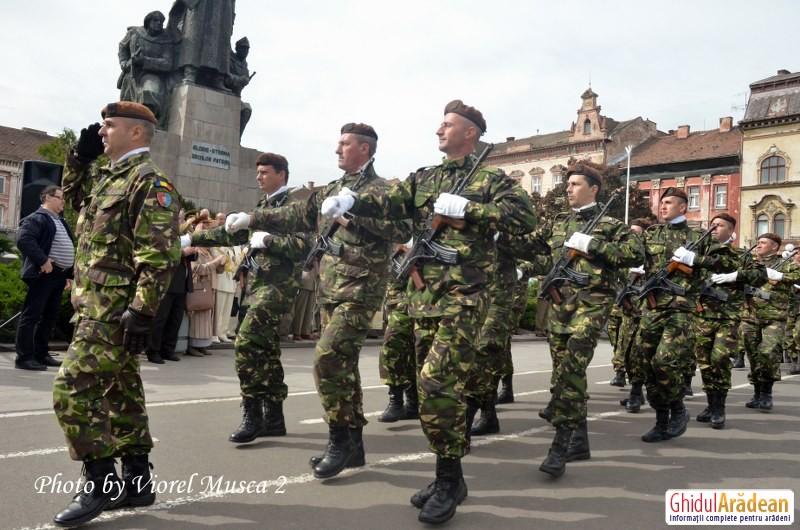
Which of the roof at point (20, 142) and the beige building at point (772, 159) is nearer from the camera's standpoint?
the beige building at point (772, 159)

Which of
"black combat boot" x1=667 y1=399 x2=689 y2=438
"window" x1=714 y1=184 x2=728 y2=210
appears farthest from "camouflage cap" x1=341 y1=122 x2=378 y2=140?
"window" x1=714 y1=184 x2=728 y2=210

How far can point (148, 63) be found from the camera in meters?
17.0

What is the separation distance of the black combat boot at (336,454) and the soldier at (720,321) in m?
4.32

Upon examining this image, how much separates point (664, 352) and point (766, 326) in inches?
173

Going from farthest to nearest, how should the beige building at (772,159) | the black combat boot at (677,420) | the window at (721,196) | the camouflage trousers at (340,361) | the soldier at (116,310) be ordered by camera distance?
the window at (721,196) → the beige building at (772,159) → the black combat boot at (677,420) → the camouflage trousers at (340,361) → the soldier at (116,310)

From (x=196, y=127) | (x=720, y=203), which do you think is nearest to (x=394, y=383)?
(x=196, y=127)

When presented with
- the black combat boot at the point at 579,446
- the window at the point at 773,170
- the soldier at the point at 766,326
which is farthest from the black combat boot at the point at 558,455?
the window at the point at 773,170

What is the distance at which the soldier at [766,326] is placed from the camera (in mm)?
9094

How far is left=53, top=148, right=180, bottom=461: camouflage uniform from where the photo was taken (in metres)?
3.69

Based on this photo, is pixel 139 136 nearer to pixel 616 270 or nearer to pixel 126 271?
pixel 126 271

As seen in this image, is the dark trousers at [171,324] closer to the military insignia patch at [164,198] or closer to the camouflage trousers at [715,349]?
the military insignia patch at [164,198]

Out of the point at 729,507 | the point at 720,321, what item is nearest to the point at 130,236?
the point at 729,507

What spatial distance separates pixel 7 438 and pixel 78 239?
210cm

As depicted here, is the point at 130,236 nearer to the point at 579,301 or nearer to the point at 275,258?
the point at 275,258
